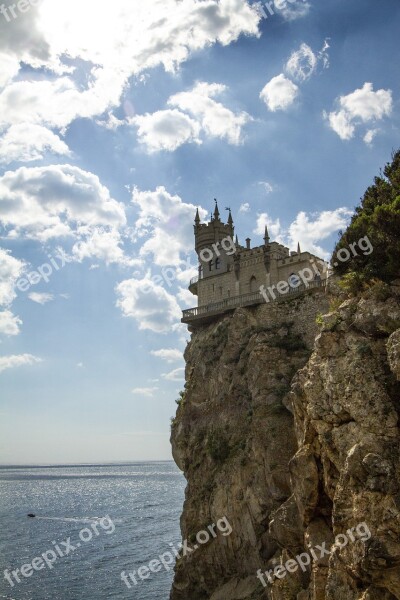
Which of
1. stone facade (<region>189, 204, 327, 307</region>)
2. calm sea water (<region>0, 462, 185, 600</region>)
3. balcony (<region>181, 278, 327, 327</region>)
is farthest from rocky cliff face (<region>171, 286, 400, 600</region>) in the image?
calm sea water (<region>0, 462, 185, 600</region>)

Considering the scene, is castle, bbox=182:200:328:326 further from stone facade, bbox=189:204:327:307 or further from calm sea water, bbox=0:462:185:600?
calm sea water, bbox=0:462:185:600

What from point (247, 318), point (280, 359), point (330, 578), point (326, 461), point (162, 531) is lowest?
point (162, 531)

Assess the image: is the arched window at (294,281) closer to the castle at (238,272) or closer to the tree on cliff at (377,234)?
the castle at (238,272)

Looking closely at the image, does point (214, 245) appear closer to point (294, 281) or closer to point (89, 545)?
point (294, 281)

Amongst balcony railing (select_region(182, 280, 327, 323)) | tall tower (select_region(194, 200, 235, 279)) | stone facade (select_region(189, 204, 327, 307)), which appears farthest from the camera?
tall tower (select_region(194, 200, 235, 279))

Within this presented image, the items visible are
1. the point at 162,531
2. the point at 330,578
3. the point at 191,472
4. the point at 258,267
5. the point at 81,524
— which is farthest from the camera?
the point at 81,524

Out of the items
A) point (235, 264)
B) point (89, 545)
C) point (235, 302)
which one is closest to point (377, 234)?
point (235, 302)

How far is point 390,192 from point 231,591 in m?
24.1

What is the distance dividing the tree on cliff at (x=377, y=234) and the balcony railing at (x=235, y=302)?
1073 centimetres

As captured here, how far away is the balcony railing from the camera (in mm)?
38094

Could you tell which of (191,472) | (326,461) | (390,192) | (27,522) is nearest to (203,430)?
(191,472)

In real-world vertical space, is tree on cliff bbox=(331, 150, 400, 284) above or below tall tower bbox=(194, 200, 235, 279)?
below

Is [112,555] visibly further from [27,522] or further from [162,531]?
[27,522]

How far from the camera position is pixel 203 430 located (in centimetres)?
3978
